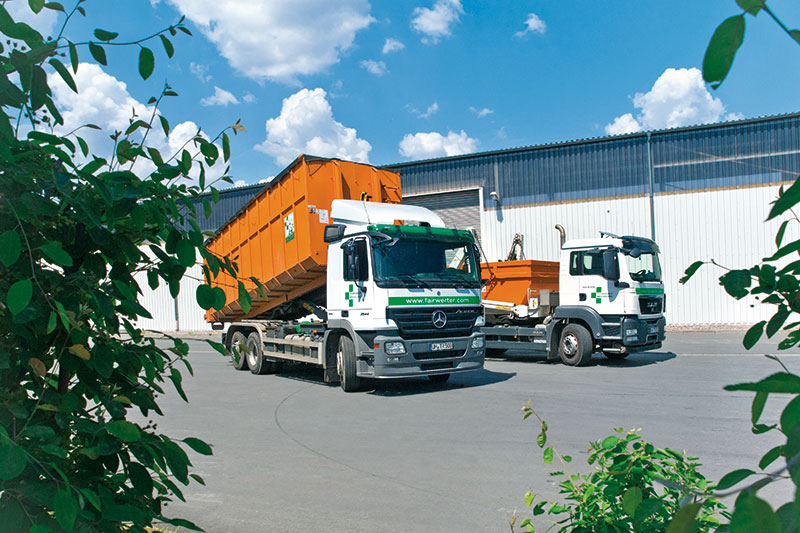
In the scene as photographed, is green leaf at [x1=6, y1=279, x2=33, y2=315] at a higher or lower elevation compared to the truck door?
lower

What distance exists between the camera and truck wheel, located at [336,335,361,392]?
9.62 metres

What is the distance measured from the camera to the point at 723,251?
21.1 metres

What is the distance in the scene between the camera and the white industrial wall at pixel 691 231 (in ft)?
67.7

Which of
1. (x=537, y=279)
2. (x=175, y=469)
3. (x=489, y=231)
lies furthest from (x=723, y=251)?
(x=175, y=469)

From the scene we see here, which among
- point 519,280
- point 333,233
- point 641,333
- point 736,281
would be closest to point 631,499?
point 736,281

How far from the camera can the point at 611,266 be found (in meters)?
11.8

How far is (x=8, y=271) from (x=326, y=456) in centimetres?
471

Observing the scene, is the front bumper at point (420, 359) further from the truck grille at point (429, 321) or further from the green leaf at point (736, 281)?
the green leaf at point (736, 281)

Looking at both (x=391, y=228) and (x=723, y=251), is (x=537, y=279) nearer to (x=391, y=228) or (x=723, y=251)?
(x=391, y=228)

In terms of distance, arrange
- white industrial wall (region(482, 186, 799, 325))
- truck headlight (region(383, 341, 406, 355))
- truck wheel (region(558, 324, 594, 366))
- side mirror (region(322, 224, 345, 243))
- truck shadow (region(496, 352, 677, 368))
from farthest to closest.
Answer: white industrial wall (region(482, 186, 799, 325)) → truck shadow (region(496, 352, 677, 368)) → truck wheel (region(558, 324, 594, 366)) → side mirror (region(322, 224, 345, 243)) → truck headlight (region(383, 341, 406, 355))

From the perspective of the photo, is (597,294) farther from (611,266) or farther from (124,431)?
(124,431)

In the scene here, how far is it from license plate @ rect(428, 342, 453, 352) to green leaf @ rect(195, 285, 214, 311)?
301 inches

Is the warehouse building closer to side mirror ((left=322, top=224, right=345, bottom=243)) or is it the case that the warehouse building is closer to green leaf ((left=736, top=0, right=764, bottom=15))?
side mirror ((left=322, top=224, right=345, bottom=243))

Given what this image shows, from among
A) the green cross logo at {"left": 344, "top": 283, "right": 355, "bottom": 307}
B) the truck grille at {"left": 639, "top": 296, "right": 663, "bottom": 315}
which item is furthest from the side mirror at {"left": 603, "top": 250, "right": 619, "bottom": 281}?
the green cross logo at {"left": 344, "top": 283, "right": 355, "bottom": 307}
